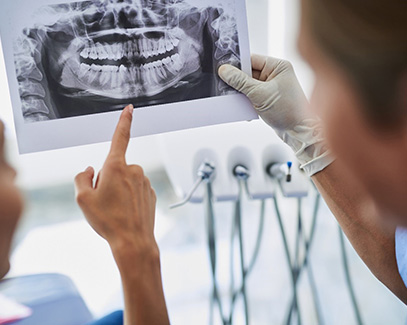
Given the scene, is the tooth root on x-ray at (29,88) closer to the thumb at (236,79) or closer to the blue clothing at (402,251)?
the thumb at (236,79)

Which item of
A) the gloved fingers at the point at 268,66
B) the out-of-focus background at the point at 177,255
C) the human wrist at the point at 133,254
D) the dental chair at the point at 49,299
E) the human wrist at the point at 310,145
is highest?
the gloved fingers at the point at 268,66

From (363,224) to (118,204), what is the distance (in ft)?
1.82

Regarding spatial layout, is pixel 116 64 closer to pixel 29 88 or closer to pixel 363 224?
pixel 29 88

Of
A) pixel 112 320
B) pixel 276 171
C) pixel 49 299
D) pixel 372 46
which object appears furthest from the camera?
pixel 276 171

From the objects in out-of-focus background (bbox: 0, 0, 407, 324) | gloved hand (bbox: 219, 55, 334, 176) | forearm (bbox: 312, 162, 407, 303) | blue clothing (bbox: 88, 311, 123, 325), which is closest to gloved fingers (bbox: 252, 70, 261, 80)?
gloved hand (bbox: 219, 55, 334, 176)

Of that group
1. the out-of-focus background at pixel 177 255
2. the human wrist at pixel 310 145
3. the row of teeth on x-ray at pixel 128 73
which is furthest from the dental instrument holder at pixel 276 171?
the row of teeth on x-ray at pixel 128 73

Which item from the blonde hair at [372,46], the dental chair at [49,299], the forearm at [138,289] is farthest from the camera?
the dental chair at [49,299]

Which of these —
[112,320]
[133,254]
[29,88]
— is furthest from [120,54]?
[112,320]

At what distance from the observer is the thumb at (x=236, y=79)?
0.91 metres

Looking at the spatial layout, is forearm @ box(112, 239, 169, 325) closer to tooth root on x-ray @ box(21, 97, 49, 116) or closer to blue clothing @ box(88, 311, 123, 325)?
blue clothing @ box(88, 311, 123, 325)

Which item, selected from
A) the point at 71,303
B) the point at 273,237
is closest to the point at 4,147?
the point at 71,303

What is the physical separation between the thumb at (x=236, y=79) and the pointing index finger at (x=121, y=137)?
24cm

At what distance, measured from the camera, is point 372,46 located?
57 centimetres

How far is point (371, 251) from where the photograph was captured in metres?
0.95
